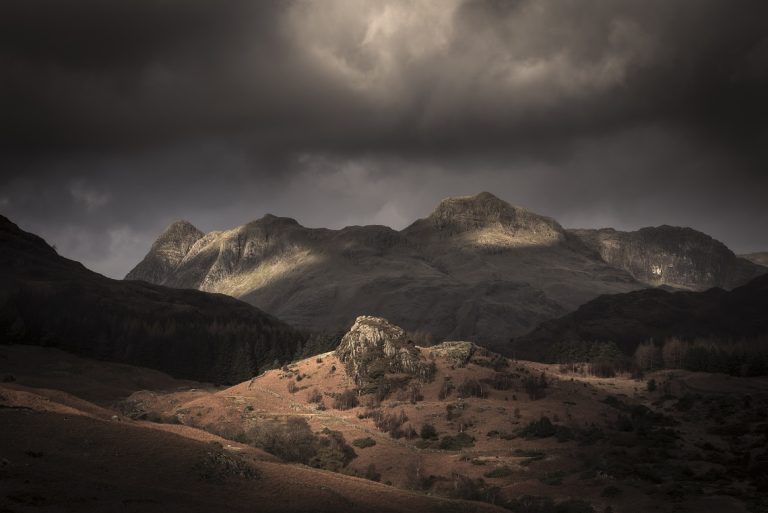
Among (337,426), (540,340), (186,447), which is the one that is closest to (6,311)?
(337,426)

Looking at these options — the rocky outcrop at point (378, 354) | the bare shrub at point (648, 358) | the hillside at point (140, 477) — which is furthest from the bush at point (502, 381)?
the bare shrub at point (648, 358)

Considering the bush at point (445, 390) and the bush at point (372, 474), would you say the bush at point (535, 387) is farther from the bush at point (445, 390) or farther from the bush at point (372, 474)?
the bush at point (372, 474)

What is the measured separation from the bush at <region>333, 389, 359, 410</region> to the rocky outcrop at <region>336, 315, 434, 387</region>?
2.75 metres

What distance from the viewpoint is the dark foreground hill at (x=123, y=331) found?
13200cm

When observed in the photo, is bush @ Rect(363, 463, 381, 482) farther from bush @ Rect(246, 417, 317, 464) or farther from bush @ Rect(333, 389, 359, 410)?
bush @ Rect(333, 389, 359, 410)

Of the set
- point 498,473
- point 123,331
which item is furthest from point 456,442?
point 123,331

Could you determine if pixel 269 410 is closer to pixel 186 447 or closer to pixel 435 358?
pixel 435 358

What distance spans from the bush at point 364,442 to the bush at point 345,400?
20.2 metres

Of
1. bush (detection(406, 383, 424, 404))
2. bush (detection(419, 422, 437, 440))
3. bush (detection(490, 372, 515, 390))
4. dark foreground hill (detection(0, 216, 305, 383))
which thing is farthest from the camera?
dark foreground hill (detection(0, 216, 305, 383))

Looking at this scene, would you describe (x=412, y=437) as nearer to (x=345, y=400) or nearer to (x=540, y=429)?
(x=540, y=429)

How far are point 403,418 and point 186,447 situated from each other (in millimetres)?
38175

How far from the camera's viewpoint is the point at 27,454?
23594 millimetres

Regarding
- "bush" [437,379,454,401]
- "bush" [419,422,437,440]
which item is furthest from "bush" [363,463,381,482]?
"bush" [437,379,454,401]

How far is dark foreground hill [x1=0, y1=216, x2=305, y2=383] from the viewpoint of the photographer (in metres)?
132
